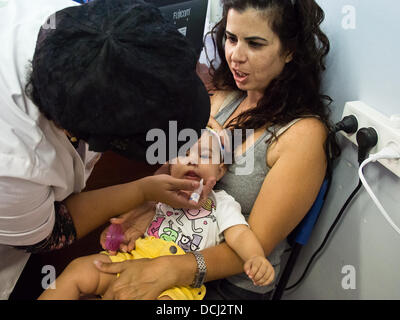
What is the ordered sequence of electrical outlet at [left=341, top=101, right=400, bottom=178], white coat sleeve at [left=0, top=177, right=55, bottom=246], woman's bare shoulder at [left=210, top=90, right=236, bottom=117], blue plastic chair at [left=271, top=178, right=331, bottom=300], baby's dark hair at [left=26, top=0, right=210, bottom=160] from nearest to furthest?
baby's dark hair at [left=26, top=0, right=210, bottom=160]
white coat sleeve at [left=0, top=177, right=55, bottom=246]
electrical outlet at [left=341, top=101, right=400, bottom=178]
blue plastic chair at [left=271, top=178, right=331, bottom=300]
woman's bare shoulder at [left=210, top=90, right=236, bottom=117]

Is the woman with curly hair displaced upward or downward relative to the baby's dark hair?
downward

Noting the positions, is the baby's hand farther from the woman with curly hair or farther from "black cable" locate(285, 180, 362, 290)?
"black cable" locate(285, 180, 362, 290)

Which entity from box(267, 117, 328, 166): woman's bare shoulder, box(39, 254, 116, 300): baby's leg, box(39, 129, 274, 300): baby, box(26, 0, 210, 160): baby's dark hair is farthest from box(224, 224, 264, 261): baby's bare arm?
box(26, 0, 210, 160): baby's dark hair

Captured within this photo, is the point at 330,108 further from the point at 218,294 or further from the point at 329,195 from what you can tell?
the point at 218,294

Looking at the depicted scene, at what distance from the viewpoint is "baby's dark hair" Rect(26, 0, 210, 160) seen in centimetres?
59

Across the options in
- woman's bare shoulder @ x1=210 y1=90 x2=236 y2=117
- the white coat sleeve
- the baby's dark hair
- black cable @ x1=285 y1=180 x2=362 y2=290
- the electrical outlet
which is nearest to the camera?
the baby's dark hair

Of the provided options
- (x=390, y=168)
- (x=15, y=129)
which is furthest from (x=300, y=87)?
(x=15, y=129)

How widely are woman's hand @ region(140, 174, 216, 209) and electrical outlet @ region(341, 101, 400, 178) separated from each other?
1.78ft

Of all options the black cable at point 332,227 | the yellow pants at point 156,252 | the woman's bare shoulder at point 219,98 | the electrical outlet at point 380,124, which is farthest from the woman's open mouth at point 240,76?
the yellow pants at point 156,252

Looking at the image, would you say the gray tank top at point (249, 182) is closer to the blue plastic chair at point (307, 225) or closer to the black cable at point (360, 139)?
the blue plastic chair at point (307, 225)

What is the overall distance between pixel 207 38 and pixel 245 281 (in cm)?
124

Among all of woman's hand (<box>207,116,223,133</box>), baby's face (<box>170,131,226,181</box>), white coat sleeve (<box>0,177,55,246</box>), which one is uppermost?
white coat sleeve (<box>0,177,55,246</box>)

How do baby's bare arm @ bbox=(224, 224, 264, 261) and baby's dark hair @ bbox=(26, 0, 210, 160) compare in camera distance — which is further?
baby's bare arm @ bbox=(224, 224, 264, 261)

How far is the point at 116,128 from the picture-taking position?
62 centimetres
